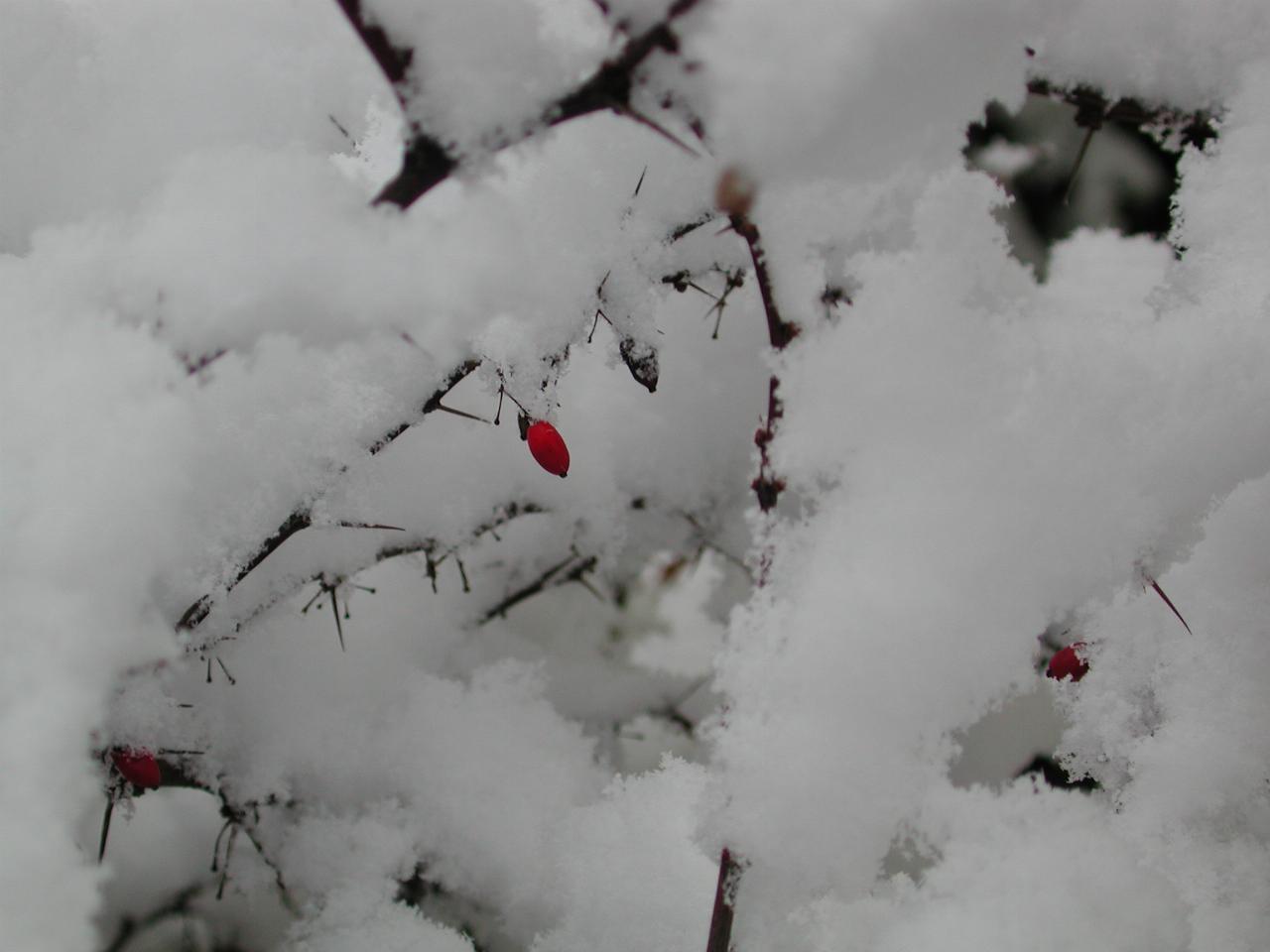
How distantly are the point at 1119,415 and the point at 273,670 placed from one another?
0.64 metres

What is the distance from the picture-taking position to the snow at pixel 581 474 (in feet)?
1.48

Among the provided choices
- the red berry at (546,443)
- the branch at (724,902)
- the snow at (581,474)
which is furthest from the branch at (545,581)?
the branch at (724,902)

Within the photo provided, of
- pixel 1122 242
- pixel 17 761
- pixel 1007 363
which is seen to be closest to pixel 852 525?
pixel 1007 363

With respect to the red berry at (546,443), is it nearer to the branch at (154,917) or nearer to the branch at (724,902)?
the branch at (724,902)

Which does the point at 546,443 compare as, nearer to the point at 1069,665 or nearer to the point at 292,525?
the point at 292,525

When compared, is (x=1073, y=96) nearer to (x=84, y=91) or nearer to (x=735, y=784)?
(x=735, y=784)

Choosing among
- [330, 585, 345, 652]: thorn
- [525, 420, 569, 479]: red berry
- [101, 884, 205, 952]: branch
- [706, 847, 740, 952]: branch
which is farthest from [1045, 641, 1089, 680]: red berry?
[101, 884, 205, 952]: branch

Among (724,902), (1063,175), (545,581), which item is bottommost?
(724,902)

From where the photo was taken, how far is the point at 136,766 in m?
0.57

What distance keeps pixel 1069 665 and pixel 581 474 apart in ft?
1.41

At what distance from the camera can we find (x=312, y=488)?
1.95 ft

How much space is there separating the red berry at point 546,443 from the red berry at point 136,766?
0.99ft

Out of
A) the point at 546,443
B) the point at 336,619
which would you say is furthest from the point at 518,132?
the point at 336,619

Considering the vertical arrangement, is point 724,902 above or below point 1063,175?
below
